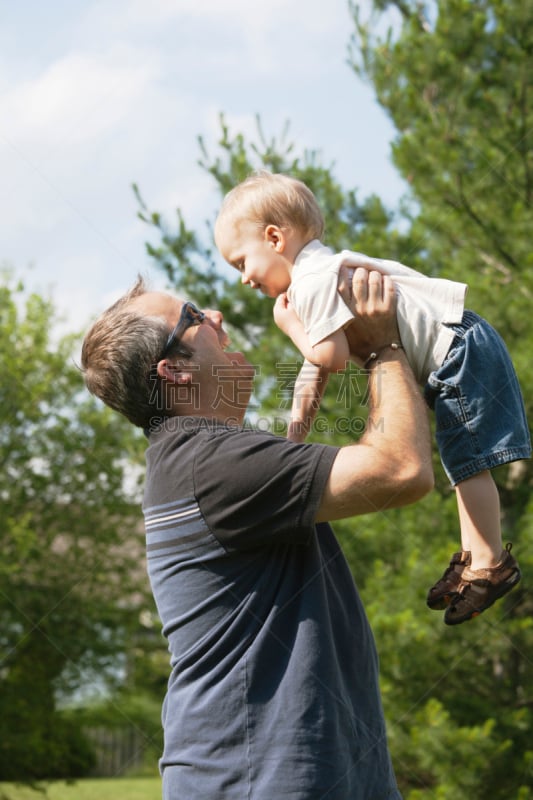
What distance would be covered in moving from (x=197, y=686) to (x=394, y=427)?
0.68m

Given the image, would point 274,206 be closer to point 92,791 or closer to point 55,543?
point 55,543

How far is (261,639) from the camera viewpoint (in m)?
1.81

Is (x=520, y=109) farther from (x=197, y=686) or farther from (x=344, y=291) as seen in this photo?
(x=197, y=686)

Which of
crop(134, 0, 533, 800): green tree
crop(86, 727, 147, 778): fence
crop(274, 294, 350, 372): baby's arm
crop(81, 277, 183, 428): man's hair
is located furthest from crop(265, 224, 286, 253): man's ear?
crop(86, 727, 147, 778): fence

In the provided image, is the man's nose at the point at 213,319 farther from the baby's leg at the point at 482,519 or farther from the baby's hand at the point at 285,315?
the baby's leg at the point at 482,519

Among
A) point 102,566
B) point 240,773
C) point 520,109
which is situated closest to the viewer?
point 240,773

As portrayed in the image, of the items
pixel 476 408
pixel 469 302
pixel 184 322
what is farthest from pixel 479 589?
pixel 469 302

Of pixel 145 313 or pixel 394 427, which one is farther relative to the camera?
pixel 145 313

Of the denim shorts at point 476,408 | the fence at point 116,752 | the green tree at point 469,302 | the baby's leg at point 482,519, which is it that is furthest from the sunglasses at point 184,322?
the fence at point 116,752

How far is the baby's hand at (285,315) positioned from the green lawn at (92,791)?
13615 millimetres

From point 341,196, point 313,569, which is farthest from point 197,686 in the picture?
point 341,196

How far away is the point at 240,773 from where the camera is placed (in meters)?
1.76

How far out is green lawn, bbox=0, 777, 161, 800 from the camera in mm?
15211

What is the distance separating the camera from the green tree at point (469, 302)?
6.71 metres
